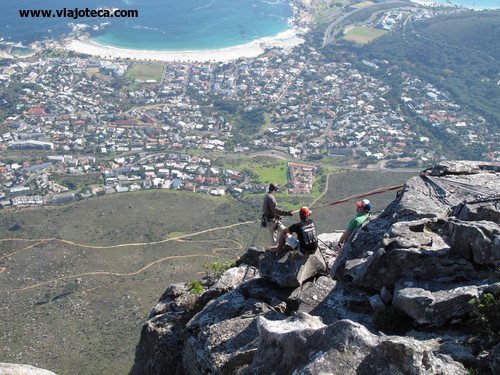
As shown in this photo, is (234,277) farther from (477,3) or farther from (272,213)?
(477,3)

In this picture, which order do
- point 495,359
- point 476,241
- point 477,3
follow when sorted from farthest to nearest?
point 477,3, point 476,241, point 495,359

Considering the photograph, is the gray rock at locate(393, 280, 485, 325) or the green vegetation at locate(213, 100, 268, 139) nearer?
the gray rock at locate(393, 280, 485, 325)

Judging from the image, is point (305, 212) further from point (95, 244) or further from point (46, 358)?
point (95, 244)

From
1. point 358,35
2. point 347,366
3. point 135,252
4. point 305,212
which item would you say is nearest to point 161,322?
point 305,212

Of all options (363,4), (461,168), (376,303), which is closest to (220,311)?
(376,303)

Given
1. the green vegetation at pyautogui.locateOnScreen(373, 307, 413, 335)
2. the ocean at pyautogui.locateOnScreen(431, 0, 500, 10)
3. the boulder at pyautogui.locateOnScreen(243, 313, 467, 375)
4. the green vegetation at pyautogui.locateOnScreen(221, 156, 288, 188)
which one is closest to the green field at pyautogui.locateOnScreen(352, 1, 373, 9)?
the ocean at pyautogui.locateOnScreen(431, 0, 500, 10)

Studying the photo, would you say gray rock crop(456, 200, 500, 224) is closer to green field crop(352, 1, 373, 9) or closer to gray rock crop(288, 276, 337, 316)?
gray rock crop(288, 276, 337, 316)
